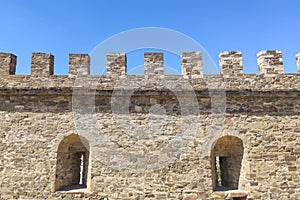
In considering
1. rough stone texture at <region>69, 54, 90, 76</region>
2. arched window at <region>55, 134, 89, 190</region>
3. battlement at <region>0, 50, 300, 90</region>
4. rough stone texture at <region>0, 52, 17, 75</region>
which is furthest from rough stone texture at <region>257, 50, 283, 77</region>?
rough stone texture at <region>0, 52, 17, 75</region>

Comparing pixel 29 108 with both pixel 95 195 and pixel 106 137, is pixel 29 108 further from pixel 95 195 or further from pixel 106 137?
pixel 95 195

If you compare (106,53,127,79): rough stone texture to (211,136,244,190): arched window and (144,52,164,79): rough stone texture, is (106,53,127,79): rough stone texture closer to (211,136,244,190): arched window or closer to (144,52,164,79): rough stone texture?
(144,52,164,79): rough stone texture

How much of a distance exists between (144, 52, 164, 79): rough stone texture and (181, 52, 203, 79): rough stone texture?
552mm

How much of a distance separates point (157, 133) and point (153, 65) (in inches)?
66.0

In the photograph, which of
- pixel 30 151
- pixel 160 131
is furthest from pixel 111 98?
pixel 30 151

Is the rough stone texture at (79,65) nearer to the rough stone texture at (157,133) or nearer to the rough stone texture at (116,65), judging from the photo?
the rough stone texture at (157,133)

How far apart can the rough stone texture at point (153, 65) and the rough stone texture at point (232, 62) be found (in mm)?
1511

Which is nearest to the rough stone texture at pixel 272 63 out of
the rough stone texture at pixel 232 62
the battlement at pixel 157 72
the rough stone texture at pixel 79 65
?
the battlement at pixel 157 72

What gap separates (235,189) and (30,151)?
4.94m

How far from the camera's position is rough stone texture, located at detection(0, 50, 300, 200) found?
5.34 meters

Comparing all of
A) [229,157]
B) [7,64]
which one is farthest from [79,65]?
[229,157]

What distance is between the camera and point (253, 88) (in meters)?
5.78

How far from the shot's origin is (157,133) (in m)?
5.57

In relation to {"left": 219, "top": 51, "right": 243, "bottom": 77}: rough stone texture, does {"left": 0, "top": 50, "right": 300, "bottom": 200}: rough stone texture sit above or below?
below
